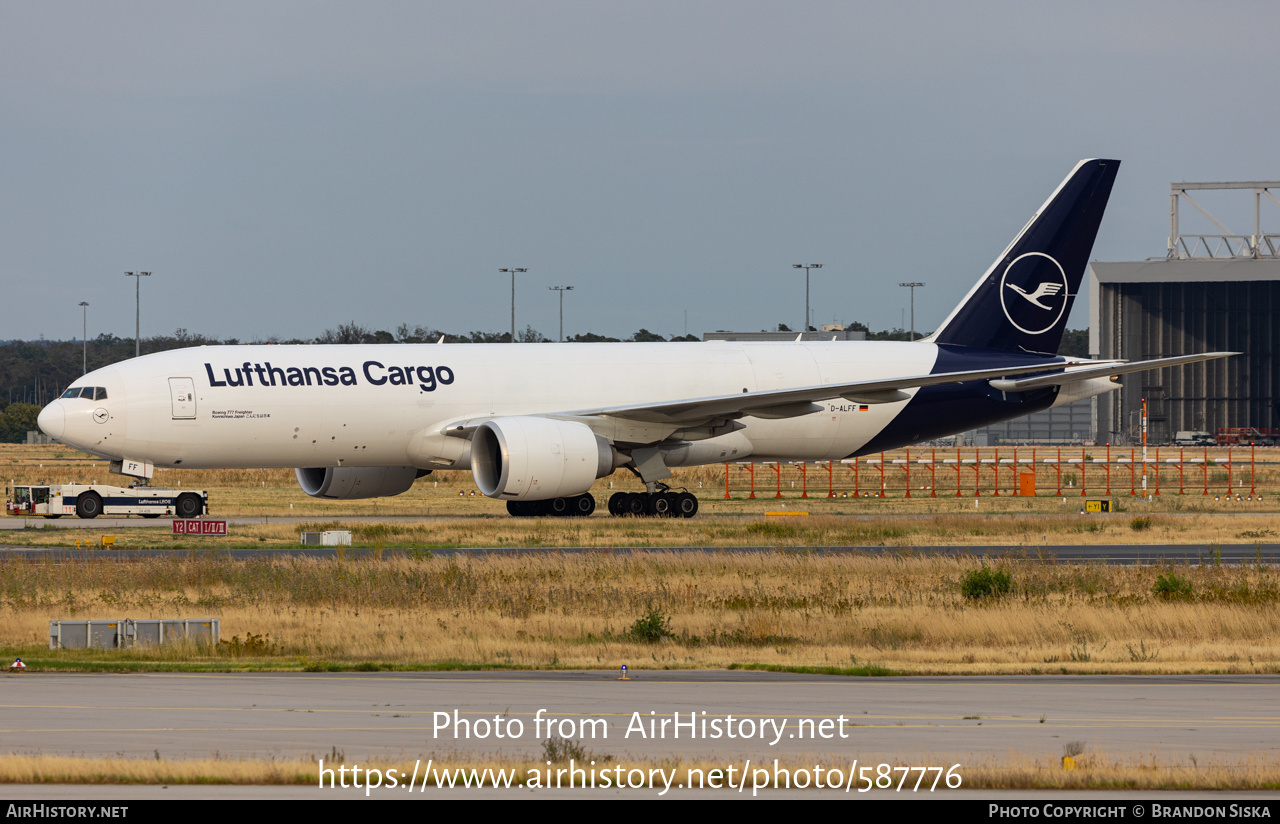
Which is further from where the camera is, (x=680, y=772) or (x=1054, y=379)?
(x=1054, y=379)

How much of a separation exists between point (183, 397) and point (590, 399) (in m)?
9.50

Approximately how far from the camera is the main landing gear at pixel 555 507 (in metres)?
37.2

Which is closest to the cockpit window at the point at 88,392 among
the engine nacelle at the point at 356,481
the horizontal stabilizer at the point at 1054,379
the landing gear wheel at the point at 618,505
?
the engine nacelle at the point at 356,481

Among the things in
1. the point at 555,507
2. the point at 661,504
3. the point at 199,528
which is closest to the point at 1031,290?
the point at 661,504

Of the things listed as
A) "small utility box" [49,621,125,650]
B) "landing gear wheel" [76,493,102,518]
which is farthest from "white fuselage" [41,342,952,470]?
"small utility box" [49,621,125,650]

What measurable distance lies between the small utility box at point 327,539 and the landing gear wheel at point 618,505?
8.51 metres

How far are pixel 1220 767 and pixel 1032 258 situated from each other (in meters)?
32.8

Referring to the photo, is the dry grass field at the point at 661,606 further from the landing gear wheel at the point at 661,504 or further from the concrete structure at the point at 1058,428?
the concrete structure at the point at 1058,428

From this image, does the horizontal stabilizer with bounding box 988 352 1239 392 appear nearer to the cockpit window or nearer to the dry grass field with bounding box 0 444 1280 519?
the dry grass field with bounding box 0 444 1280 519

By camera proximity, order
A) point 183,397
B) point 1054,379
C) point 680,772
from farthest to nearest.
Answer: point 1054,379 → point 183,397 → point 680,772

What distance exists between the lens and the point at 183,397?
34250 mm

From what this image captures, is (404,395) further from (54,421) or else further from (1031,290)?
(1031,290)
